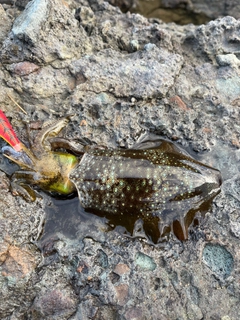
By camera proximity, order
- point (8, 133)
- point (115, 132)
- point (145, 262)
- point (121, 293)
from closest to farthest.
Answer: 1. point (121, 293)
2. point (145, 262)
3. point (8, 133)
4. point (115, 132)

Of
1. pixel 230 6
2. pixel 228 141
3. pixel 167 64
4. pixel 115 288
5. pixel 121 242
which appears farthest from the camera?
pixel 230 6

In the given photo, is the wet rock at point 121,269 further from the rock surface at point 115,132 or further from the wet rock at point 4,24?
the wet rock at point 4,24

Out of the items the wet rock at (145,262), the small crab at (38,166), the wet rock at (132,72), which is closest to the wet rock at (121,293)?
the wet rock at (145,262)

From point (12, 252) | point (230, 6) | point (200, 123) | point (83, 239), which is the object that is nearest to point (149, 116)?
point (200, 123)

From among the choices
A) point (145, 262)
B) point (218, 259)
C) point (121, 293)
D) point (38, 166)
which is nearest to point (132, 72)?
point (38, 166)

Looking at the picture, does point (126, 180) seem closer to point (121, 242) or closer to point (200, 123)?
point (121, 242)

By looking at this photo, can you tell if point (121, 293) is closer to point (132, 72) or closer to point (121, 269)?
point (121, 269)
